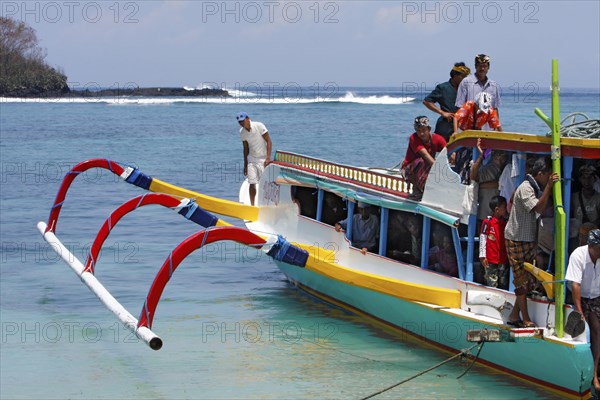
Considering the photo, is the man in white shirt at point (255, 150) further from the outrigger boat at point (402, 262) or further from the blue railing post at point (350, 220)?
the blue railing post at point (350, 220)

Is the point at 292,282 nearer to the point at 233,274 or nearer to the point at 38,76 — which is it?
the point at 233,274

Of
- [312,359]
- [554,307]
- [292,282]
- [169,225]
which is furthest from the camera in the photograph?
[169,225]

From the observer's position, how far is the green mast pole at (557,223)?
825 cm

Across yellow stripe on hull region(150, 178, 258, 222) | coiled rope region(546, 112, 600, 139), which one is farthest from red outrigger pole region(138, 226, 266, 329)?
yellow stripe on hull region(150, 178, 258, 222)

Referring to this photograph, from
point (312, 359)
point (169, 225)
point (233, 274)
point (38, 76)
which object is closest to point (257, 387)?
point (312, 359)

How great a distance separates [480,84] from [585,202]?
256 cm

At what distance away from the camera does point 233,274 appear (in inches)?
613

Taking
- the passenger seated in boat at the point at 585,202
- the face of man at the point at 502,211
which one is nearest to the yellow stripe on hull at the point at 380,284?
the face of man at the point at 502,211

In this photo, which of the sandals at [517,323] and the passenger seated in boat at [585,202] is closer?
the passenger seated in boat at [585,202]

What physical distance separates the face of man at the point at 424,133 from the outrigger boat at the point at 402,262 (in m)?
0.37

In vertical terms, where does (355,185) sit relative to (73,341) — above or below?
above

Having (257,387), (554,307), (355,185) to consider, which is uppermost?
(355,185)

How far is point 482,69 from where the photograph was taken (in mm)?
10789

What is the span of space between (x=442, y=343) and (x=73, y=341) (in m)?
4.48
